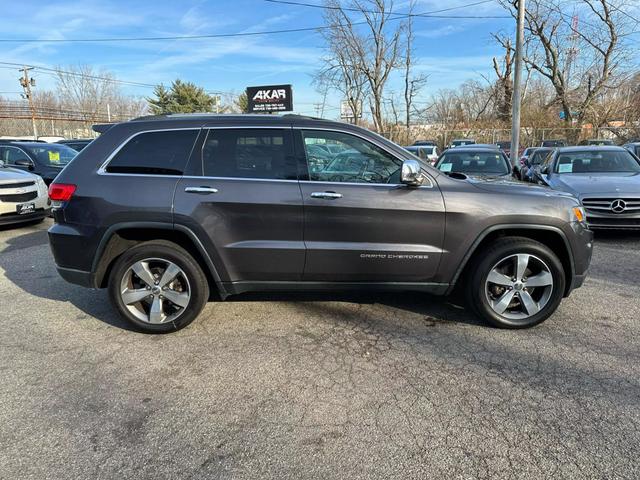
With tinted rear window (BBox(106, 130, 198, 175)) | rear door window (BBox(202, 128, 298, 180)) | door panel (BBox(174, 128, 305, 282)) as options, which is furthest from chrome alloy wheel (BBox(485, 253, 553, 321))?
tinted rear window (BBox(106, 130, 198, 175))

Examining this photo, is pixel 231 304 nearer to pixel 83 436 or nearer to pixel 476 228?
pixel 83 436

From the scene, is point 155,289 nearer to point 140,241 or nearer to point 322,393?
point 140,241

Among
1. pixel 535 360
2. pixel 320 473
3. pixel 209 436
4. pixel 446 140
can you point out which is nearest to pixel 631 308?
pixel 535 360

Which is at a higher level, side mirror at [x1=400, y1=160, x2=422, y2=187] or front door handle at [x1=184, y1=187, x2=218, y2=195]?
side mirror at [x1=400, y1=160, x2=422, y2=187]

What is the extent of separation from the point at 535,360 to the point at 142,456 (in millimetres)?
2770

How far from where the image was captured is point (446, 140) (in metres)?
38.7

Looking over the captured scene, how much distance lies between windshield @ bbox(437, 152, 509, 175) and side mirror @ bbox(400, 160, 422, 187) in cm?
588

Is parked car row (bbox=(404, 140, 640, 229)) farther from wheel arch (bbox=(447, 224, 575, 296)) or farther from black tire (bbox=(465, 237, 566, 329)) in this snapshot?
black tire (bbox=(465, 237, 566, 329))

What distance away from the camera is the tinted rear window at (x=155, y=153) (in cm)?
376

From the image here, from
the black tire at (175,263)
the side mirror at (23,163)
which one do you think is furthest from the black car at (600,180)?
the side mirror at (23,163)

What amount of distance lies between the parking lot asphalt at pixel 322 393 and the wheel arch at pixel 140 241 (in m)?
0.52

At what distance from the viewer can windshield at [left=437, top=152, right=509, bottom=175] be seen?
30.5 feet

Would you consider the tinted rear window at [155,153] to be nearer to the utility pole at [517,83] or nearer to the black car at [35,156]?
the black car at [35,156]

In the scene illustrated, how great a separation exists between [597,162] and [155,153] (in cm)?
813
